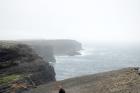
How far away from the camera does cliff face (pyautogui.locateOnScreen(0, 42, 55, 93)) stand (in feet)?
194

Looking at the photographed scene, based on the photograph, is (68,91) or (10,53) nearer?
Result: (68,91)

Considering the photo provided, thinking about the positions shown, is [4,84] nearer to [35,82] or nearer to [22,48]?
[35,82]

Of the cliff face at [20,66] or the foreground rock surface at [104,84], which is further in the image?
the cliff face at [20,66]

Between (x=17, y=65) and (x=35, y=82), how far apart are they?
21.7 ft

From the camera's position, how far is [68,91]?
4319cm

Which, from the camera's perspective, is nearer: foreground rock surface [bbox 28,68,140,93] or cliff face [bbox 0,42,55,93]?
foreground rock surface [bbox 28,68,140,93]

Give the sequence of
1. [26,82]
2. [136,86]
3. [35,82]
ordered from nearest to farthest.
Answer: [136,86], [26,82], [35,82]

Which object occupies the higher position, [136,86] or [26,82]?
[136,86]

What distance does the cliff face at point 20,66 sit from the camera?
194 ft

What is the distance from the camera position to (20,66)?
6378 centimetres

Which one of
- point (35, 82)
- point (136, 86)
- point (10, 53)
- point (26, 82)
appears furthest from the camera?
point (10, 53)

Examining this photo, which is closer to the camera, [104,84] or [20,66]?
[104,84]

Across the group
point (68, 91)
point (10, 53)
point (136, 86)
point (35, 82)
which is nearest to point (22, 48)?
point (10, 53)

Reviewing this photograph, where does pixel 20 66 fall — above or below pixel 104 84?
below
